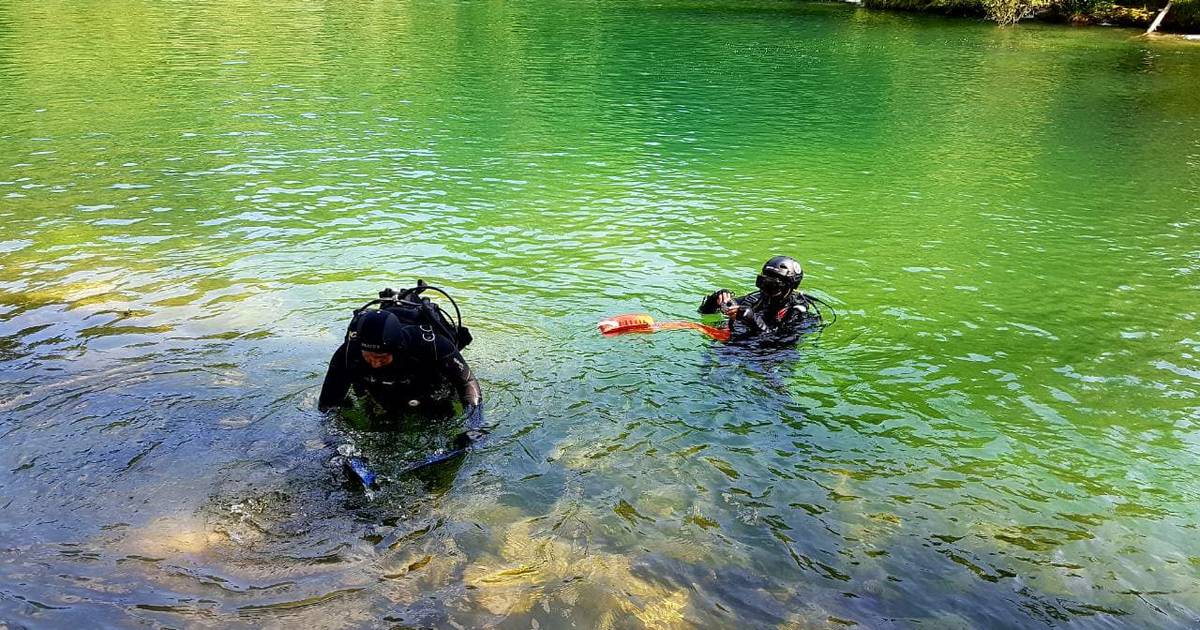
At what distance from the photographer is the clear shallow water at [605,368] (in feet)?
20.5

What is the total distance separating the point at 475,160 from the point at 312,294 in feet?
28.9

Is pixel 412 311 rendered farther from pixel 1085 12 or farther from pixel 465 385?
pixel 1085 12

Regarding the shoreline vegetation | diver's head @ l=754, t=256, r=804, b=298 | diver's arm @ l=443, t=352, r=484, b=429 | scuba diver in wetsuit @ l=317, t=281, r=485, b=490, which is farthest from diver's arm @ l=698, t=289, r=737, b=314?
the shoreline vegetation

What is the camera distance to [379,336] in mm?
6766

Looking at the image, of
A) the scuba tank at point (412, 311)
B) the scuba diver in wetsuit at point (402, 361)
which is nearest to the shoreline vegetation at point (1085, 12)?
the scuba tank at point (412, 311)

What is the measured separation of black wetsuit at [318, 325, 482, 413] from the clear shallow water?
0.52m

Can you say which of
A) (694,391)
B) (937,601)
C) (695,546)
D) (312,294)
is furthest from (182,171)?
(937,601)

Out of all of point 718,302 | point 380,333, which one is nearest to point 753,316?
point 718,302

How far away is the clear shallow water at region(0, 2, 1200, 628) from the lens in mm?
6246

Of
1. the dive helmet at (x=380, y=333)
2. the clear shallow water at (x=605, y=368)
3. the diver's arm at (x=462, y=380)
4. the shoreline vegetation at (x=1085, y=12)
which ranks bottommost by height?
the clear shallow water at (x=605, y=368)

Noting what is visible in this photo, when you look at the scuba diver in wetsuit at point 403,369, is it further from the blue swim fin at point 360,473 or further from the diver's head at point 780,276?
the diver's head at point 780,276

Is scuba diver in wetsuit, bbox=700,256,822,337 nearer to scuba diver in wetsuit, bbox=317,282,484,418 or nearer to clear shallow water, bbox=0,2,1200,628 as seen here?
clear shallow water, bbox=0,2,1200,628

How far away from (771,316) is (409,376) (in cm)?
453

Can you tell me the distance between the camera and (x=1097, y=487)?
7.78 metres
